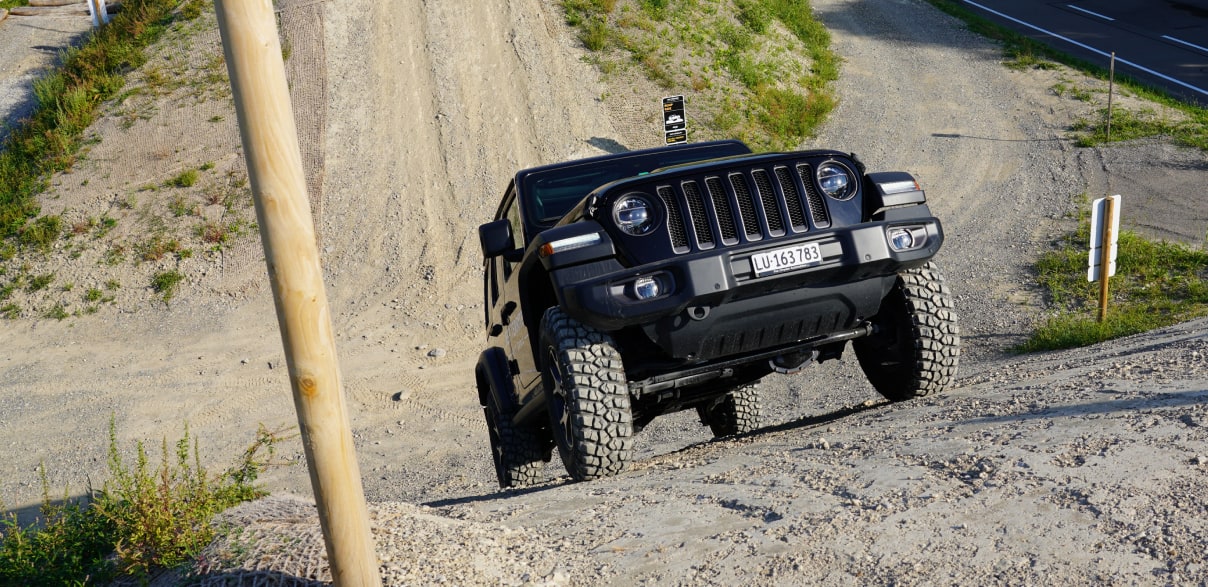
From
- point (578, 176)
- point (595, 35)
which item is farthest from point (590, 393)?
point (595, 35)

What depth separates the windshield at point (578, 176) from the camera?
20.4 feet

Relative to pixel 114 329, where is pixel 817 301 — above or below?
above

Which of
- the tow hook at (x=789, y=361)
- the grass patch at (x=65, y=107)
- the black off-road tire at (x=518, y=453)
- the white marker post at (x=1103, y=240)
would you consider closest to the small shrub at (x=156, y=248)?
the grass patch at (x=65, y=107)

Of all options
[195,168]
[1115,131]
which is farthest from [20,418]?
[1115,131]

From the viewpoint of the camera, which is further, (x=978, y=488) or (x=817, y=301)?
(x=817, y=301)

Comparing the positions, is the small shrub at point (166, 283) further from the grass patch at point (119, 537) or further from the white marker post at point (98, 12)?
the grass patch at point (119, 537)

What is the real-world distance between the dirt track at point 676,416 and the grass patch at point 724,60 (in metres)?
0.78

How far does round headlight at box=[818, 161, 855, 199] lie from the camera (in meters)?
5.19

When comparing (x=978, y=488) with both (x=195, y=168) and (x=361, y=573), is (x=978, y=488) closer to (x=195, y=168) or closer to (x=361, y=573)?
(x=361, y=573)

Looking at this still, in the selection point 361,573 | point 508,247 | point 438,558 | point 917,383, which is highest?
point 508,247

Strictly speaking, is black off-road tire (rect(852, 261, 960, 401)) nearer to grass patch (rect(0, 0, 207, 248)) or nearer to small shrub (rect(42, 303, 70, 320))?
small shrub (rect(42, 303, 70, 320))

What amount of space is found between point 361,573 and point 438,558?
0.62m

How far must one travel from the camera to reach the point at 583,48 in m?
20.5

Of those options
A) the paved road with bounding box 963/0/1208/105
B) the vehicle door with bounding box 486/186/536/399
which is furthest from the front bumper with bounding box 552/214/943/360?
the paved road with bounding box 963/0/1208/105
